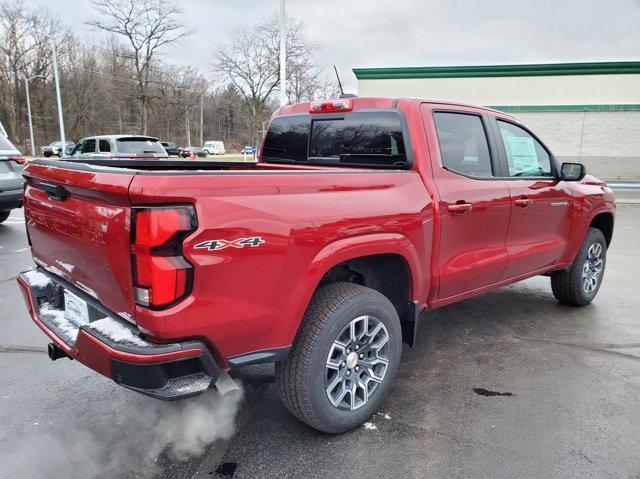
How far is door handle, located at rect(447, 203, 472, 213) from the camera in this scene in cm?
318

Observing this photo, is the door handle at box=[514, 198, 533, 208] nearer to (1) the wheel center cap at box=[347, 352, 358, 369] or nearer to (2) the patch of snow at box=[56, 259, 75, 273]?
(1) the wheel center cap at box=[347, 352, 358, 369]

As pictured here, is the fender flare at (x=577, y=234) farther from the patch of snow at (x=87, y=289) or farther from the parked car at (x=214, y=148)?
the parked car at (x=214, y=148)

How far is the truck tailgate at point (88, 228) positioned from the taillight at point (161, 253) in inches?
2.7

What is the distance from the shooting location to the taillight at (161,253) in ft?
6.36

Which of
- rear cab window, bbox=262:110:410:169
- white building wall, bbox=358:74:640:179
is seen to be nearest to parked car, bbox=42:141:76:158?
white building wall, bbox=358:74:640:179

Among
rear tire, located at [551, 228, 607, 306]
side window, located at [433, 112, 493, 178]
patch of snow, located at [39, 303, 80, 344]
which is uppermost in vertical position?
side window, located at [433, 112, 493, 178]

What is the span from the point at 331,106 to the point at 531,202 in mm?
1800

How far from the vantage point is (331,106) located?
142 inches

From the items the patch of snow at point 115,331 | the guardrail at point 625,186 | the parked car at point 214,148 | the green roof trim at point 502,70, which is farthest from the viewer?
the parked car at point 214,148

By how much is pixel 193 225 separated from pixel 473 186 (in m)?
2.16

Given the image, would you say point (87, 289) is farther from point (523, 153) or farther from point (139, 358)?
point (523, 153)

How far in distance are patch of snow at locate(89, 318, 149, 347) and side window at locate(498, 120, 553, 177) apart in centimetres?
304

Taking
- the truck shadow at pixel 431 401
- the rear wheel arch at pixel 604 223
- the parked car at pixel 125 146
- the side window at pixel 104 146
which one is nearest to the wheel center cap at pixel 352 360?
the truck shadow at pixel 431 401

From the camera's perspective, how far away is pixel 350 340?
2.70 metres
